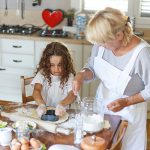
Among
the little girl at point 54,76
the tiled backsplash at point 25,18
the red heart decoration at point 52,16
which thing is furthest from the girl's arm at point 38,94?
the tiled backsplash at point 25,18

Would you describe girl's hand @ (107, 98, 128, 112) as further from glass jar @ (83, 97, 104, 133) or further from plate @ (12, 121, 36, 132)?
plate @ (12, 121, 36, 132)

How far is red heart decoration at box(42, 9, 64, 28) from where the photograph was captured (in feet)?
11.8

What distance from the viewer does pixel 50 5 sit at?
3695mm

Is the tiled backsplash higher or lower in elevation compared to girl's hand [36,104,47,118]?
higher

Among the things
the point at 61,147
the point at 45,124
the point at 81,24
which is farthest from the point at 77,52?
the point at 61,147

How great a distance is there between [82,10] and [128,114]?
6.53 ft

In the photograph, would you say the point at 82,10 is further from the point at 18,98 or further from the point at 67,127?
the point at 67,127

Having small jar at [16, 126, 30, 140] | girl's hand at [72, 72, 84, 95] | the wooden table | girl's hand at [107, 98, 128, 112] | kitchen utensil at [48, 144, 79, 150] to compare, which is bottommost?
the wooden table

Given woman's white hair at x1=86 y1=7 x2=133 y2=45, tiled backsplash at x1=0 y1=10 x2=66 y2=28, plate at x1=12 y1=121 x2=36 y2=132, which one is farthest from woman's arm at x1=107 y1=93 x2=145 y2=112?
tiled backsplash at x1=0 y1=10 x2=66 y2=28

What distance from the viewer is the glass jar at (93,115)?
1.72 meters

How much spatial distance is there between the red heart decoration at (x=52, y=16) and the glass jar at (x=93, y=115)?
187 cm

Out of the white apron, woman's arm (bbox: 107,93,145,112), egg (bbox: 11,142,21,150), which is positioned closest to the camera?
egg (bbox: 11,142,21,150)

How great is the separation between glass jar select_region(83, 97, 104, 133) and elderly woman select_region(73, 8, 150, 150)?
6cm

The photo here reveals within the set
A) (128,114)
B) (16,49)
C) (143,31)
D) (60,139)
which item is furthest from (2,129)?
(143,31)
